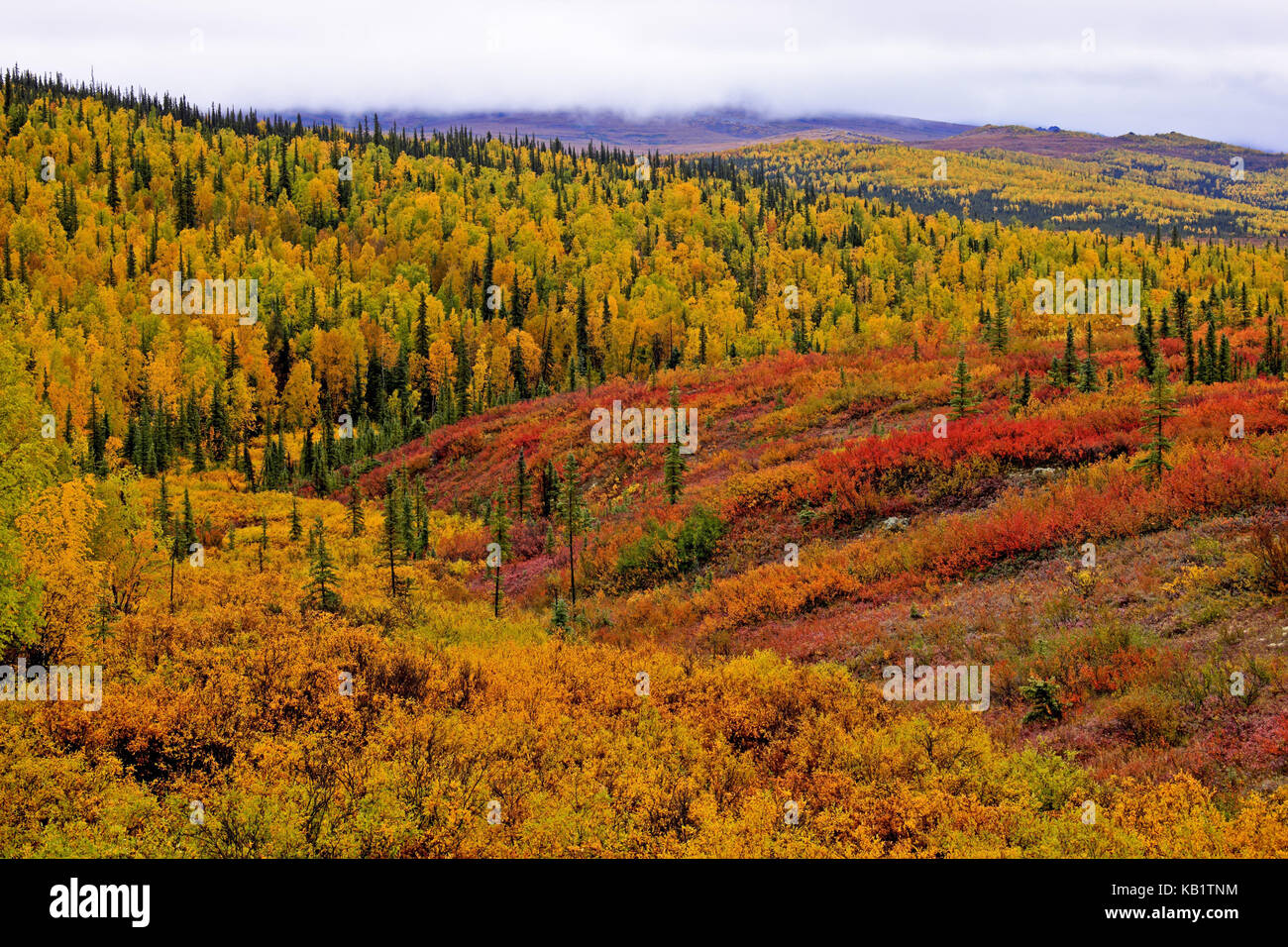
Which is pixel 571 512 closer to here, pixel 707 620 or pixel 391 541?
pixel 391 541

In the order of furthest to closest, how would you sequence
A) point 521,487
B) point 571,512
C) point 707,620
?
point 521,487
point 571,512
point 707,620

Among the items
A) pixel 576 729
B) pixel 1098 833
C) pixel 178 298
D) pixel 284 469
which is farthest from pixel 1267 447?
pixel 178 298

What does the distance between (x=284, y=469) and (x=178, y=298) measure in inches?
2297

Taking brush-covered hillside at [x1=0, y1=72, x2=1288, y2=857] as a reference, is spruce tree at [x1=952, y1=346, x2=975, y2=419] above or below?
above

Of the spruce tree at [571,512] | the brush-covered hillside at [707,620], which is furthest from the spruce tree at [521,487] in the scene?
the spruce tree at [571,512]

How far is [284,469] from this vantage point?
67.1 metres

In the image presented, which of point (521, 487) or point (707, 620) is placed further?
point (521, 487)

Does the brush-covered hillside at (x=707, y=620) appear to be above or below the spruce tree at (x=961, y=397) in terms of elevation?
below

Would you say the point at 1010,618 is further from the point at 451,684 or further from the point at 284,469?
the point at 284,469

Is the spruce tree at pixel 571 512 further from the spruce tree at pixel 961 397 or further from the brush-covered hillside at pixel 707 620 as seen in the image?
the spruce tree at pixel 961 397

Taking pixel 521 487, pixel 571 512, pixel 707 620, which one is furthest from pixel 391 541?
pixel 521 487

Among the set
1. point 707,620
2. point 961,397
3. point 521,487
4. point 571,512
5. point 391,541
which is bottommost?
point 707,620

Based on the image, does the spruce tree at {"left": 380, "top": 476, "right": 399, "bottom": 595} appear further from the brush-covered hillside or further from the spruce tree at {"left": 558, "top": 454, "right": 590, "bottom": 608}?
the spruce tree at {"left": 558, "top": 454, "right": 590, "bottom": 608}

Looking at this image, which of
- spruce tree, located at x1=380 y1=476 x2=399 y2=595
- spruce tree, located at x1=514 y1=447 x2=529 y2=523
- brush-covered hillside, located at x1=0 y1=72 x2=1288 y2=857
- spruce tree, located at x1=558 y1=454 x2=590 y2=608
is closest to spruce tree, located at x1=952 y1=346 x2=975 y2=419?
brush-covered hillside, located at x1=0 y1=72 x2=1288 y2=857
